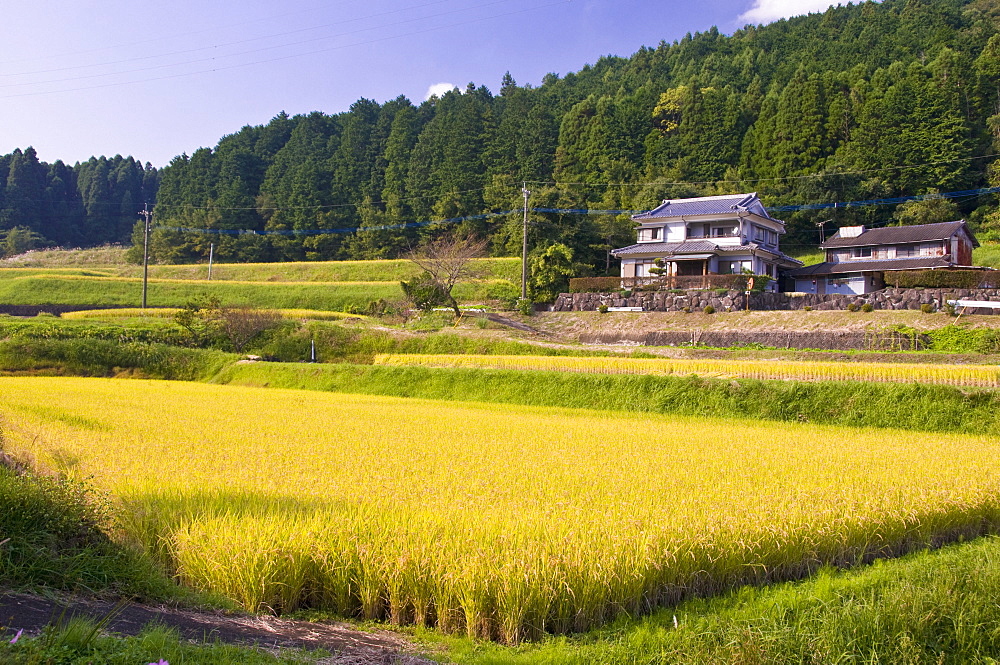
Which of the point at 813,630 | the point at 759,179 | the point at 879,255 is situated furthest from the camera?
the point at 759,179

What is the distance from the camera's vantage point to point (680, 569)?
452 centimetres

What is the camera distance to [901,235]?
1469 inches

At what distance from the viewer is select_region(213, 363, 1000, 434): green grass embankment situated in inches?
495

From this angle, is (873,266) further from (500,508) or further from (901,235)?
(500,508)

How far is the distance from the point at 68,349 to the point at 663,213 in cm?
3024

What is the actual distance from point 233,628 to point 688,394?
12.8 m

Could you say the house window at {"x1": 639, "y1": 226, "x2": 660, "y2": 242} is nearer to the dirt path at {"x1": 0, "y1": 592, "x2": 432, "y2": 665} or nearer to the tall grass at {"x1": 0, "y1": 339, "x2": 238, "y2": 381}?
the tall grass at {"x1": 0, "y1": 339, "x2": 238, "y2": 381}

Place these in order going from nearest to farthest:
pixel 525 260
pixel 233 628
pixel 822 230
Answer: pixel 233 628 < pixel 525 260 < pixel 822 230

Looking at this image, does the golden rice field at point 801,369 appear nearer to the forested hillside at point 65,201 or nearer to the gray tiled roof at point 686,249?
the gray tiled roof at point 686,249

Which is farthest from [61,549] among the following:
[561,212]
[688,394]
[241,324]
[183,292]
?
[183,292]

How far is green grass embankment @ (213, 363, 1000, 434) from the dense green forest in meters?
21.3

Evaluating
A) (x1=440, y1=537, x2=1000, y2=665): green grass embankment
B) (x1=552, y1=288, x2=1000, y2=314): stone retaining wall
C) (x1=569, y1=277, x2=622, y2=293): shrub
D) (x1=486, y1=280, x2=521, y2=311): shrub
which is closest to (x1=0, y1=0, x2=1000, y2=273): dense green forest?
(x1=486, y1=280, x2=521, y2=311): shrub

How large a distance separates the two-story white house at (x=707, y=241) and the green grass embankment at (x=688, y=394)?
16947 mm

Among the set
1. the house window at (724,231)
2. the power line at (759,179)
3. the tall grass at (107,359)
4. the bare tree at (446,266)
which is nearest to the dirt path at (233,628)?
the tall grass at (107,359)
